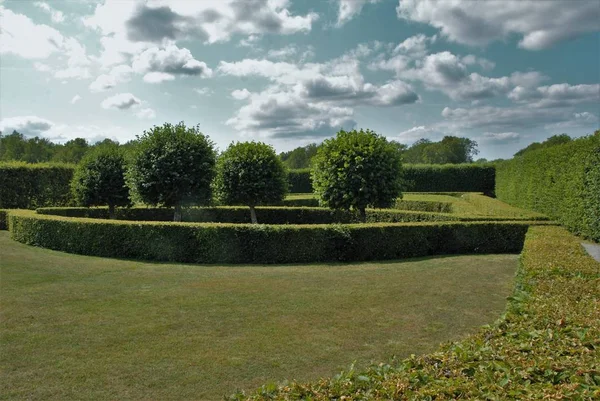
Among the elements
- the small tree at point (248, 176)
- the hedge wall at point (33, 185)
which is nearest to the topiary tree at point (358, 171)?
the small tree at point (248, 176)

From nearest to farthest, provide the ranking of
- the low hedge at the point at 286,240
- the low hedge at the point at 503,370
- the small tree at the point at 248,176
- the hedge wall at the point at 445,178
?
the low hedge at the point at 503,370
the low hedge at the point at 286,240
the small tree at the point at 248,176
the hedge wall at the point at 445,178

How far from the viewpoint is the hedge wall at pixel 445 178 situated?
46094mm

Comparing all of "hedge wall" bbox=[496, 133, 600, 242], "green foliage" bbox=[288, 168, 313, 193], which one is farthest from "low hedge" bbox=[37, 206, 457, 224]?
"green foliage" bbox=[288, 168, 313, 193]

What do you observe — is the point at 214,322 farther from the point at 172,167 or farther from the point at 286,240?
the point at 172,167

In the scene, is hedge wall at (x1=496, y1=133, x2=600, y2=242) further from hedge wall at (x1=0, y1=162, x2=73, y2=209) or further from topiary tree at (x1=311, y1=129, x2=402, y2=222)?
hedge wall at (x1=0, y1=162, x2=73, y2=209)

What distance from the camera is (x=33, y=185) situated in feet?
87.2

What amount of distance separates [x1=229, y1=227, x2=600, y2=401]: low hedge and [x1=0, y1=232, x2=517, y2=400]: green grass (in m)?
2.14

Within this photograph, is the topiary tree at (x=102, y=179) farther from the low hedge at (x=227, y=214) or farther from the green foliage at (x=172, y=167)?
the green foliage at (x=172, y=167)

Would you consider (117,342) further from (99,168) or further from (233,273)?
(99,168)

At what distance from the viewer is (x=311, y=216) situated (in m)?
Result: 23.0

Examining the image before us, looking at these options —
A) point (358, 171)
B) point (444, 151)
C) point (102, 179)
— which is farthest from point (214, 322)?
point (444, 151)

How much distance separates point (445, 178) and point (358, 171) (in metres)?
31.5

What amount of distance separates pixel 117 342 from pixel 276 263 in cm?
679

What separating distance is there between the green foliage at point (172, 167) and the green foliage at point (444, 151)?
75866 millimetres
